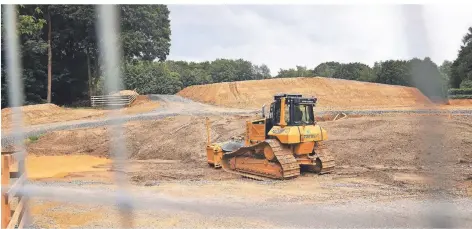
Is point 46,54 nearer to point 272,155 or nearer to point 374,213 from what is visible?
point 272,155

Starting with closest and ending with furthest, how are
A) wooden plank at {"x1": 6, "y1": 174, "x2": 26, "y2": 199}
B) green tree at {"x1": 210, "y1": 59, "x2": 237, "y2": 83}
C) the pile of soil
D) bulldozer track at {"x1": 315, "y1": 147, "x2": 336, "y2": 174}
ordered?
wooden plank at {"x1": 6, "y1": 174, "x2": 26, "y2": 199} → bulldozer track at {"x1": 315, "y1": 147, "x2": 336, "y2": 174} → the pile of soil → green tree at {"x1": 210, "y1": 59, "x2": 237, "y2": 83}

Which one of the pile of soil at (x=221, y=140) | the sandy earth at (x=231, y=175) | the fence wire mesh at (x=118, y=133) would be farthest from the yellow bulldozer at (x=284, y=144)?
the fence wire mesh at (x=118, y=133)

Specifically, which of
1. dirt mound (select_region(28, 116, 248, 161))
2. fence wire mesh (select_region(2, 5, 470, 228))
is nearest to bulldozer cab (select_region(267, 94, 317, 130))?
dirt mound (select_region(28, 116, 248, 161))

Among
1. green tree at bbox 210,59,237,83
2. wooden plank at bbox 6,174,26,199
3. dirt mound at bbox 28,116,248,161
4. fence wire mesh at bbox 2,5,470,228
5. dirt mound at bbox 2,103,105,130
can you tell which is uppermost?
green tree at bbox 210,59,237,83

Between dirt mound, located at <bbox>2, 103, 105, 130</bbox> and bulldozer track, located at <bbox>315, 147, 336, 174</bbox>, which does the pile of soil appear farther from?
dirt mound, located at <bbox>2, 103, 105, 130</bbox>

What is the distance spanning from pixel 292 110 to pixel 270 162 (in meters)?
1.04

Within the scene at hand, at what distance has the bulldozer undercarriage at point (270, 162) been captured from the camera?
713 centimetres

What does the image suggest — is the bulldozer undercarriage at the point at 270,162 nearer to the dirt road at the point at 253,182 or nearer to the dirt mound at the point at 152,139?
the dirt road at the point at 253,182

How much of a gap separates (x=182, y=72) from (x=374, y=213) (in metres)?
34.9

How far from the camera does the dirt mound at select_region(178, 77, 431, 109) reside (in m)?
23.7

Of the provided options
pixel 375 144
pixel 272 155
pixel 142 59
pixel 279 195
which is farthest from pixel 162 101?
pixel 279 195

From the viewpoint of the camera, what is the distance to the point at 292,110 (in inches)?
277

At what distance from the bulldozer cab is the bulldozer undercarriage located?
1.43 ft

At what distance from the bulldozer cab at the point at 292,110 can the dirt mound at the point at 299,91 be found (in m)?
15.4
